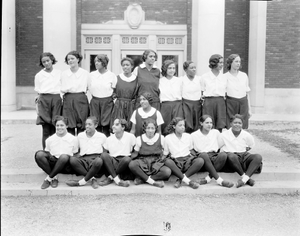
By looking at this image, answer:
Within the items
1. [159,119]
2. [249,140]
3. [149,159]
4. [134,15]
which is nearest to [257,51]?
[134,15]

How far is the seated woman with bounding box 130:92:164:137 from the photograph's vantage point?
5.18 meters

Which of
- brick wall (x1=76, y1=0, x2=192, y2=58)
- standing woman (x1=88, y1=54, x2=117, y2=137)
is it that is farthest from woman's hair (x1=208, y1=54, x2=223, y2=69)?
brick wall (x1=76, y1=0, x2=192, y2=58)

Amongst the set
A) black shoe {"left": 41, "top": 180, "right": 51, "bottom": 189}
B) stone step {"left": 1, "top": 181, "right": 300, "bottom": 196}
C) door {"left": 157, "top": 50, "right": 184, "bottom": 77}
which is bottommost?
stone step {"left": 1, "top": 181, "right": 300, "bottom": 196}

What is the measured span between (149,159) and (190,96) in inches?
46.4

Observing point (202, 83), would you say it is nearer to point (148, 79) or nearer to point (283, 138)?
point (148, 79)

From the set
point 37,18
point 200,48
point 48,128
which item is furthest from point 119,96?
point 37,18

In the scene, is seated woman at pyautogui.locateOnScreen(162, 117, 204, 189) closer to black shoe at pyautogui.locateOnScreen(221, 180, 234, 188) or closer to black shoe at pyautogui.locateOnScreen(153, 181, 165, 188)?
black shoe at pyautogui.locateOnScreen(153, 181, 165, 188)

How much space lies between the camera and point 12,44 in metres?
12.8

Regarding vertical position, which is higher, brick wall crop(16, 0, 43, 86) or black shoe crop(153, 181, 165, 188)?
brick wall crop(16, 0, 43, 86)

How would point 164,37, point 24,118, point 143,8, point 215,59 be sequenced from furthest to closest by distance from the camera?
point 164,37 → point 143,8 → point 24,118 → point 215,59

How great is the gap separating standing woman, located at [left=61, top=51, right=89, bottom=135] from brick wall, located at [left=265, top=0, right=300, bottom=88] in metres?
9.23

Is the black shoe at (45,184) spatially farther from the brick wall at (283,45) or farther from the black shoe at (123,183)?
the brick wall at (283,45)

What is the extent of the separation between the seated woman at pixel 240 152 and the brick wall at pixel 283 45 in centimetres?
860

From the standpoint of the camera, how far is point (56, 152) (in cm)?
502
